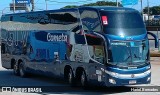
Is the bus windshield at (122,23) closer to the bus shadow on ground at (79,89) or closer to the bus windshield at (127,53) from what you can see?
the bus windshield at (127,53)

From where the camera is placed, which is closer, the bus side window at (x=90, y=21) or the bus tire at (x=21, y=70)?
the bus side window at (x=90, y=21)

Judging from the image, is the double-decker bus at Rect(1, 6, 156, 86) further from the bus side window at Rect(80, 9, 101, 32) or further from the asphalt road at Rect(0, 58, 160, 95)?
the asphalt road at Rect(0, 58, 160, 95)

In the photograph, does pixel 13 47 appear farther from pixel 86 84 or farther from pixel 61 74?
pixel 86 84

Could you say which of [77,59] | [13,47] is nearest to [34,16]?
[13,47]

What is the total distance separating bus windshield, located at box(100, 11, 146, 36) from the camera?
580 inches

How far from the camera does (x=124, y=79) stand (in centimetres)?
1448

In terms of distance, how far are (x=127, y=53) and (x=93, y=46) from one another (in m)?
1.21

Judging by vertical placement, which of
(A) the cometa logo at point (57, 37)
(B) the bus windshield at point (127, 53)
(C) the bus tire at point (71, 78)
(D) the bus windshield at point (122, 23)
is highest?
(D) the bus windshield at point (122, 23)

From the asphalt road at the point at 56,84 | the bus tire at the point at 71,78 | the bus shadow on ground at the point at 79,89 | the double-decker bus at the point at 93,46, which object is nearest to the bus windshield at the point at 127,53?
the double-decker bus at the point at 93,46

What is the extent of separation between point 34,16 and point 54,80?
9.82 feet

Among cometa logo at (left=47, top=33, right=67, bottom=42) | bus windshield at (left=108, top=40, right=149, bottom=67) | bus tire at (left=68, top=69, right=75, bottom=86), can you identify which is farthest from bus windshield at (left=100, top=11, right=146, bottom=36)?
bus tire at (left=68, top=69, right=75, bottom=86)

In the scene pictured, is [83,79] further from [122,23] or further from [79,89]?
[122,23]

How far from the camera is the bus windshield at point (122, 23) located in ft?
48.4

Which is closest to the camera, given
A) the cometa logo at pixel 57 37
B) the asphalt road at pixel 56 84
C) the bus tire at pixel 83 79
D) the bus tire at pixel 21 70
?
the asphalt road at pixel 56 84
